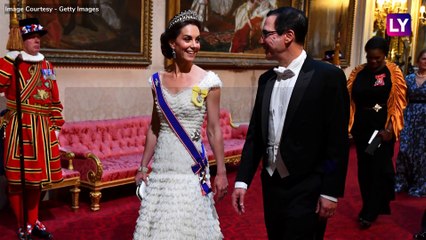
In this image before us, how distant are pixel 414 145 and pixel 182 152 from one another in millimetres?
4382

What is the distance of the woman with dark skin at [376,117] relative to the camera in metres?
4.16

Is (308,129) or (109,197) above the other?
(308,129)

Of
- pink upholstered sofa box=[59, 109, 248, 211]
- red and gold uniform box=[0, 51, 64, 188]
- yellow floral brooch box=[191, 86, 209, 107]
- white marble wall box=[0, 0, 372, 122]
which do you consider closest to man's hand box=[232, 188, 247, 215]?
yellow floral brooch box=[191, 86, 209, 107]

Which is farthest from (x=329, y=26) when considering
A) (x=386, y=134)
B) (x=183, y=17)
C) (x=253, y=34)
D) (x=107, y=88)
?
(x=183, y=17)

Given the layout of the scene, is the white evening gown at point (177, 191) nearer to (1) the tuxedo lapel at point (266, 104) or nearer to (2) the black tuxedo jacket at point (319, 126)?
(1) the tuxedo lapel at point (266, 104)

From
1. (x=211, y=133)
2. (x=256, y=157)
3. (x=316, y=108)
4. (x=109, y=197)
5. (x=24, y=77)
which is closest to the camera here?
(x=316, y=108)

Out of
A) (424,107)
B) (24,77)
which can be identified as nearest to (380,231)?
(424,107)

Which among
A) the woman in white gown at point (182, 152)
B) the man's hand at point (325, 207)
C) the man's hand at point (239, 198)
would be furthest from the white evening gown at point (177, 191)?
the man's hand at point (325, 207)

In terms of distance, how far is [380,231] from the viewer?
14.4 feet

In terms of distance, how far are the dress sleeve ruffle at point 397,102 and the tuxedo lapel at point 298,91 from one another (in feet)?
7.34

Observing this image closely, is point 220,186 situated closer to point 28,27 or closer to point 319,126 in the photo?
point 319,126

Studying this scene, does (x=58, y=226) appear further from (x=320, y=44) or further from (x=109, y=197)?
(x=320, y=44)

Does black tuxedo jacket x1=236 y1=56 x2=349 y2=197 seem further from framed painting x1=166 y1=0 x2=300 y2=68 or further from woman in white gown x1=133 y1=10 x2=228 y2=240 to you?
framed painting x1=166 y1=0 x2=300 y2=68

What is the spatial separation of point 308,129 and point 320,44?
287 inches
